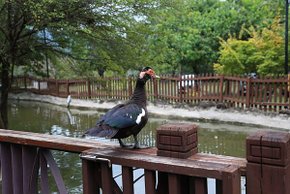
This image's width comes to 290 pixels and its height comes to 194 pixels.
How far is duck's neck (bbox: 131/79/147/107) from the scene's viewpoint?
7.42 feet

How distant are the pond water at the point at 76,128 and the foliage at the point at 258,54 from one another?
3399 millimetres

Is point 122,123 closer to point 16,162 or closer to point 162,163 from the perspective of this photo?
point 162,163

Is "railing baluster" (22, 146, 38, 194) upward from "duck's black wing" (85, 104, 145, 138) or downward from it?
downward

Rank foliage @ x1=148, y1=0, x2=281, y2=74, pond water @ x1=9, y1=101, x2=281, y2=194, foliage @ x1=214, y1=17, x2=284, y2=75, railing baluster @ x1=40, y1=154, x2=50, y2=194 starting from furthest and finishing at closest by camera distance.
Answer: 1. foliage @ x1=148, y1=0, x2=281, y2=74
2. foliage @ x1=214, y1=17, x2=284, y2=75
3. pond water @ x1=9, y1=101, x2=281, y2=194
4. railing baluster @ x1=40, y1=154, x2=50, y2=194

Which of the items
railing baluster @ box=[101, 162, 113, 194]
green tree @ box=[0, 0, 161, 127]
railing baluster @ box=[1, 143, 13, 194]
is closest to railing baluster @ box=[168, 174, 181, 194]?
railing baluster @ box=[101, 162, 113, 194]

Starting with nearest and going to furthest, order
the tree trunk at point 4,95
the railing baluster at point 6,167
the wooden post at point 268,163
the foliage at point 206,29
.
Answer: the wooden post at point 268,163 → the railing baluster at point 6,167 → the tree trunk at point 4,95 → the foliage at point 206,29

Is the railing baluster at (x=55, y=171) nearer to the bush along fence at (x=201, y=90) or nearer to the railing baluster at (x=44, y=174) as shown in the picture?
the railing baluster at (x=44, y=174)

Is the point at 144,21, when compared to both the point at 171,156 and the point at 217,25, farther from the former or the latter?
the point at 217,25

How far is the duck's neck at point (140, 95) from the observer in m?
2.26

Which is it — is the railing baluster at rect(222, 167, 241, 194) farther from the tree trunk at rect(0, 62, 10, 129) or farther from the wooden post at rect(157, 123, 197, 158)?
the tree trunk at rect(0, 62, 10, 129)

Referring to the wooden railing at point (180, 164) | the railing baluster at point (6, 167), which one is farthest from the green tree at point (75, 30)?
the wooden railing at point (180, 164)

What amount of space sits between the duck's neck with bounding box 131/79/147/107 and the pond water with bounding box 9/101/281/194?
9.39 ft

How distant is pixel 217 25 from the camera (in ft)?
67.9

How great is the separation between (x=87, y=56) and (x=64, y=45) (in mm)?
696
